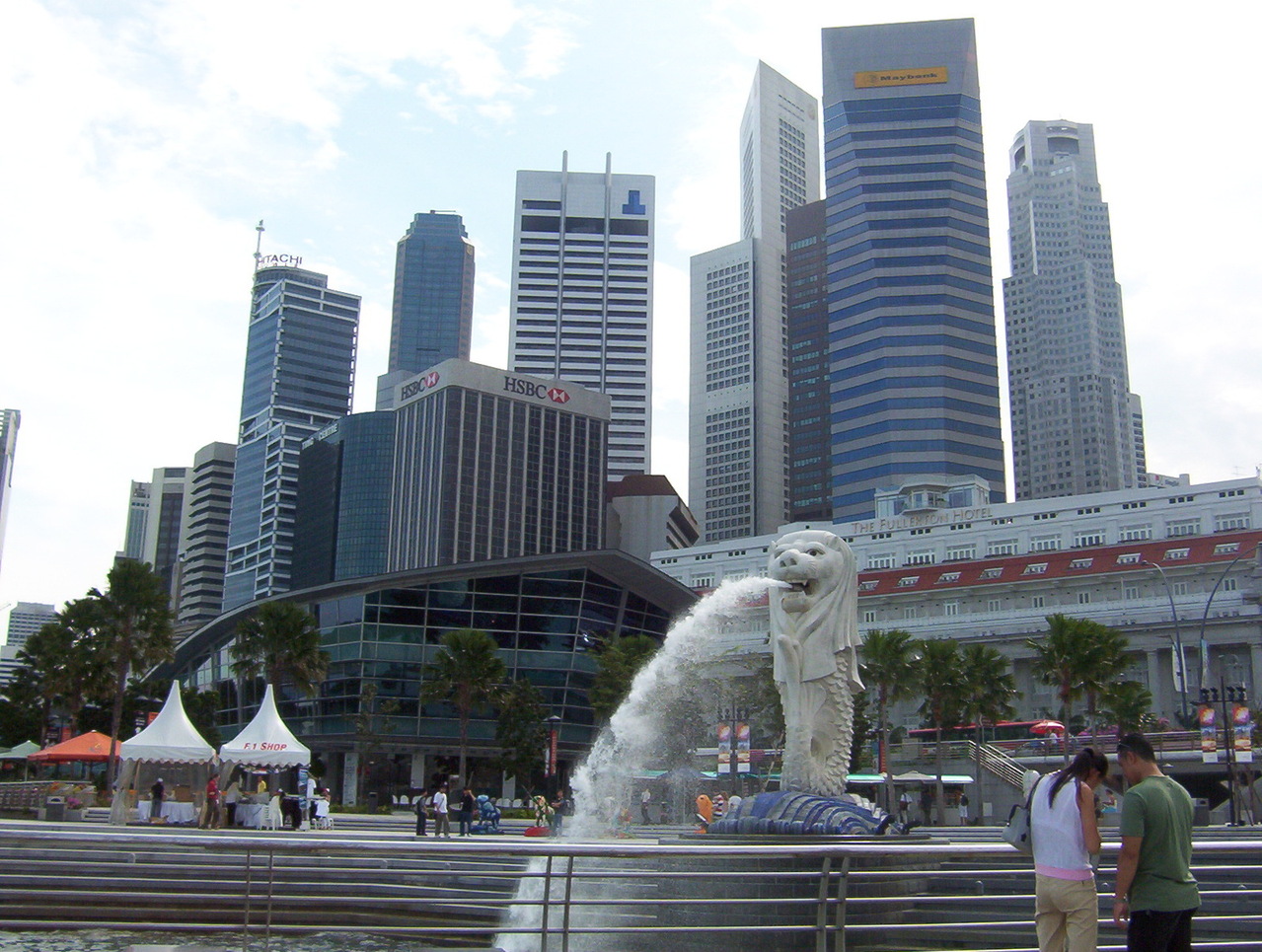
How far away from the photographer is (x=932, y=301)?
510 feet

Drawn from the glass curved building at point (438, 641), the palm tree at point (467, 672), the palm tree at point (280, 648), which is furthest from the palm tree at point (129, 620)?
the glass curved building at point (438, 641)

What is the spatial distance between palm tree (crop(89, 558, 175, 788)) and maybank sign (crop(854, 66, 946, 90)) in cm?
13956

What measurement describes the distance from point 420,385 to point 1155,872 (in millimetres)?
177503

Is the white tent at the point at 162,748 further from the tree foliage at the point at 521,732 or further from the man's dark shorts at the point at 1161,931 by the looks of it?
the man's dark shorts at the point at 1161,931

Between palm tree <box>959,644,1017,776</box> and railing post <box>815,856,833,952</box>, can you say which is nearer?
railing post <box>815,856,833,952</box>

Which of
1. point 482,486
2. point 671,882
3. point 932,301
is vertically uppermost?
point 932,301

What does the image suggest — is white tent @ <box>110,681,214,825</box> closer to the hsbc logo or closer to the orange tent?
the orange tent

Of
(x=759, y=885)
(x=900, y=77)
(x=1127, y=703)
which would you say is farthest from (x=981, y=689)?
(x=900, y=77)

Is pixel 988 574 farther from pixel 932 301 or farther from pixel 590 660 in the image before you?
pixel 932 301

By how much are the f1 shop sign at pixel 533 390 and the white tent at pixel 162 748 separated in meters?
144

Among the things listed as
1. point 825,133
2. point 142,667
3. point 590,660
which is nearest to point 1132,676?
point 590,660

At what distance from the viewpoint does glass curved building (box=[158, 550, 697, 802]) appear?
228ft

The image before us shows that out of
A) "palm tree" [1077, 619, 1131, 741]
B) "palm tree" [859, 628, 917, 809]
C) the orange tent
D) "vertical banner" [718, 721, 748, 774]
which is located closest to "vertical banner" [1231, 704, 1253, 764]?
"palm tree" [1077, 619, 1131, 741]

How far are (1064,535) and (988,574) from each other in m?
14.7
